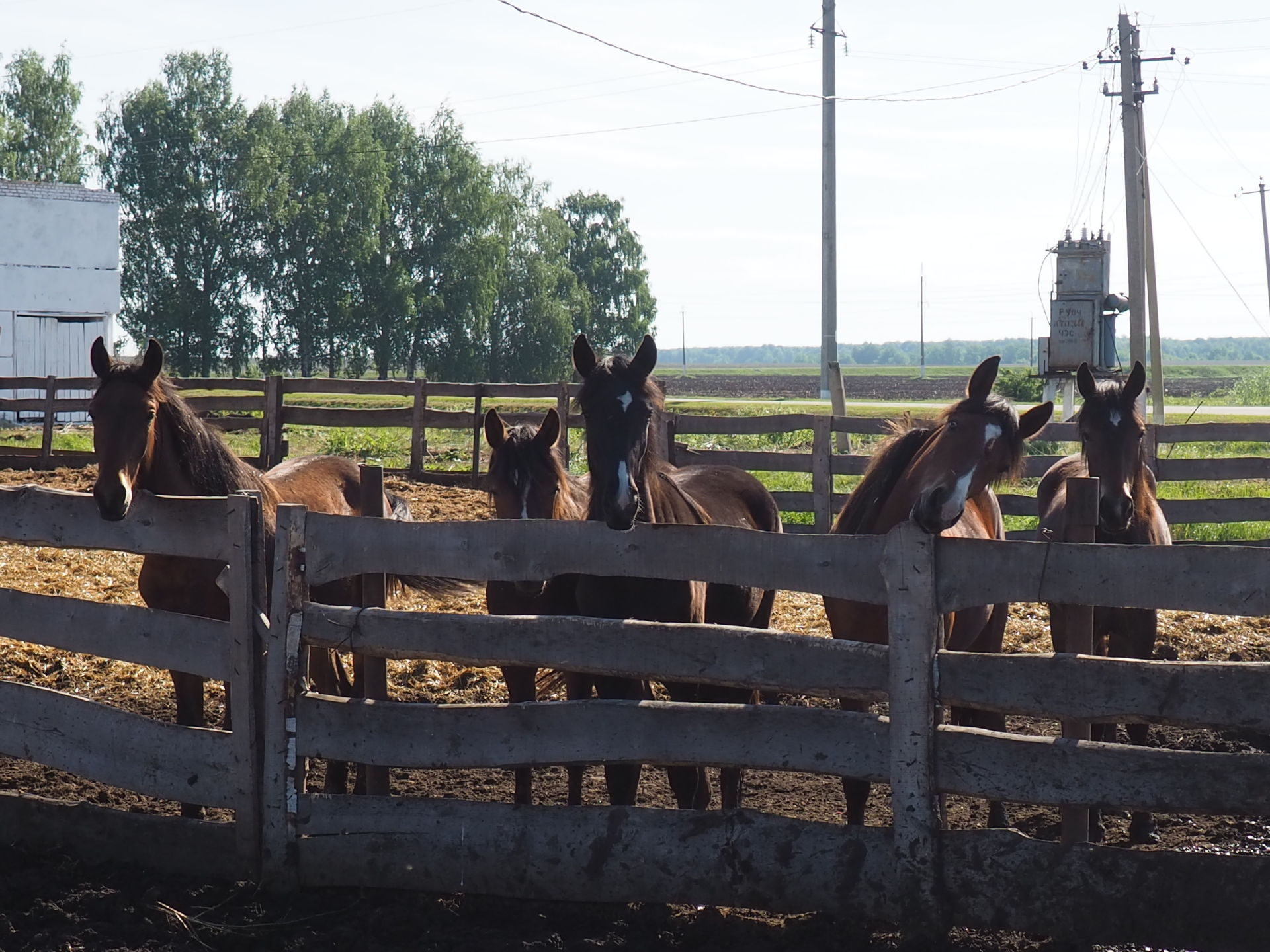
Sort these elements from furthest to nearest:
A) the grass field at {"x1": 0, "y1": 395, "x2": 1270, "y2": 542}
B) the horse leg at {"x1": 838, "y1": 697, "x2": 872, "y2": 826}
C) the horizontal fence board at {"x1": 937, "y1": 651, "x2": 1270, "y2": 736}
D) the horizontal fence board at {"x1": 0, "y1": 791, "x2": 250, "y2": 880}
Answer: the grass field at {"x1": 0, "y1": 395, "x2": 1270, "y2": 542} → the horse leg at {"x1": 838, "y1": 697, "x2": 872, "y2": 826} → the horizontal fence board at {"x1": 0, "y1": 791, "x2": 250, "y2": 880} → the horizontal fence board at {"x1": 937, "y1": 651, "x2": 1270, "y2": 736}

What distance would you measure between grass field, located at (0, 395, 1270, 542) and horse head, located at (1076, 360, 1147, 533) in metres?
6.94

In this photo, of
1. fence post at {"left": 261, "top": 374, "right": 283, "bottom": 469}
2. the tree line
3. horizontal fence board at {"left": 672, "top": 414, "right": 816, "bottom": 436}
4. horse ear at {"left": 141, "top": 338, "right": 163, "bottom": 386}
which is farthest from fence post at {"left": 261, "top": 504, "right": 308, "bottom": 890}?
the tree line

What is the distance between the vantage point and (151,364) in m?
5.07

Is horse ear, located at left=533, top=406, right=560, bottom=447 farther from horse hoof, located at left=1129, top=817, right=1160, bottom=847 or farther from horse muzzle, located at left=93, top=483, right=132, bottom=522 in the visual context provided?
horse hoof, located at left=1129, top=817, right=1160, bottom=847

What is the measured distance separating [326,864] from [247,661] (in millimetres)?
726

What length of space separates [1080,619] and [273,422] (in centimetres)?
1239


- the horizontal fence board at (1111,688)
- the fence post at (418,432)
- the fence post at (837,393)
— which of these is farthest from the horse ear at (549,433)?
the fence post at (837,393)

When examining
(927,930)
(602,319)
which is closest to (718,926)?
(927,930)

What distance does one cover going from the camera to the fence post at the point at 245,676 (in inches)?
154

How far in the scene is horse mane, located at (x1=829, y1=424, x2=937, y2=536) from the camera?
5.12 meters

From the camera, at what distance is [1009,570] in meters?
3.38

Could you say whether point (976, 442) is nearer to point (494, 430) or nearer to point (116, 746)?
point (494, 430)

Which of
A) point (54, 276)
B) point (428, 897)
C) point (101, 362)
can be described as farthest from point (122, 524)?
point (54, 276)

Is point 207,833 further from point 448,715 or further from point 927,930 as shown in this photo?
point 927,930
